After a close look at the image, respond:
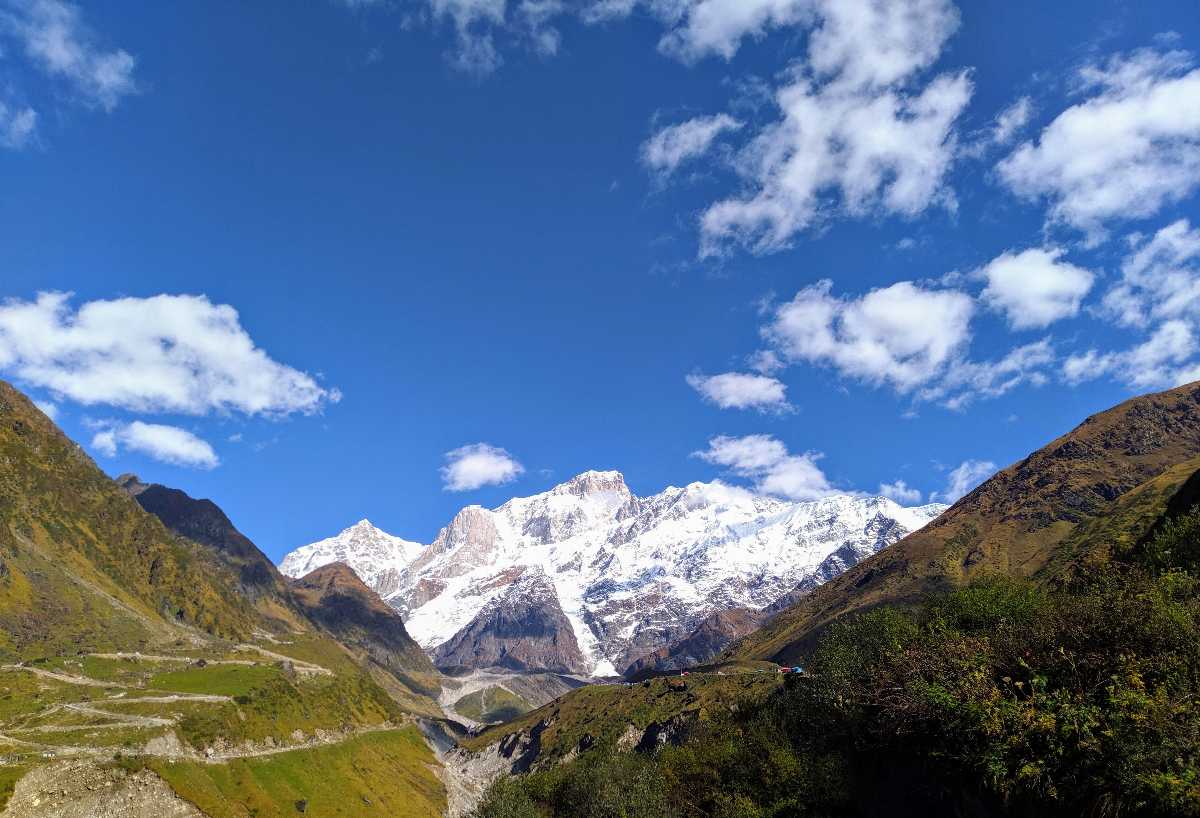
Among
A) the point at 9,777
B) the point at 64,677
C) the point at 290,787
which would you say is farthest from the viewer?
the point at 64,677

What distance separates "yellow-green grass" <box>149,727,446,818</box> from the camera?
128m

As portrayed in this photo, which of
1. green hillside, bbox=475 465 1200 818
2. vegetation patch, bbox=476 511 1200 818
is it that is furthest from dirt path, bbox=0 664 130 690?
→ vegetation patch, bbox=476 511 1200 818

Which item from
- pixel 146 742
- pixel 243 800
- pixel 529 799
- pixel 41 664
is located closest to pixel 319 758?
pixel 243 800

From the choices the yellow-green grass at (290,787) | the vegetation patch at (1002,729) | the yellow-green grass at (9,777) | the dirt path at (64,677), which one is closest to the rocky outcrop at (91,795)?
the yellow-green grass at (9,777)

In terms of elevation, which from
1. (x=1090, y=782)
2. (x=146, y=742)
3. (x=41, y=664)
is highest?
(x=41, y=664)

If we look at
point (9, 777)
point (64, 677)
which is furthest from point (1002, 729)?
point (64, 677)

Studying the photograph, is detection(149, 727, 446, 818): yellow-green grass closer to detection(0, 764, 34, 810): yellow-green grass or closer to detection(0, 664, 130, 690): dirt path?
detection(0, 764, 34, 810): yellow-green grass

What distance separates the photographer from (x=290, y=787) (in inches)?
6142

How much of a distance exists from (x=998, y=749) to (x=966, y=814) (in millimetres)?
10609

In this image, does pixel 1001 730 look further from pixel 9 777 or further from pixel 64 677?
pixel 64 677

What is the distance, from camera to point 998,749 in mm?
A: 33156

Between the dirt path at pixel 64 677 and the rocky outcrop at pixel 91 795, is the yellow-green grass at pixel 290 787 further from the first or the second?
the dirt path at pixel 64 677

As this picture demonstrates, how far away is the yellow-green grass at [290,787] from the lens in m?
128

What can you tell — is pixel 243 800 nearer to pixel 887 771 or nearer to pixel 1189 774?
pixel 887 771
